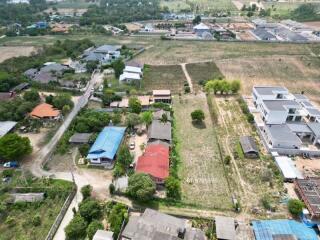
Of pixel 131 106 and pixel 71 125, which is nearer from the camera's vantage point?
pixel 71 125

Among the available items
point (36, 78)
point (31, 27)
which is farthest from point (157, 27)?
point (36, 78)

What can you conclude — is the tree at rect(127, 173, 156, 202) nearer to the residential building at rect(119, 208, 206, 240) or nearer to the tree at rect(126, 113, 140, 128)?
the residential building at rect(119, 208, 206, 240)

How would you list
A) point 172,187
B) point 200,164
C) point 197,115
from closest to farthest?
point 172,187, point 200,164, point 197,115

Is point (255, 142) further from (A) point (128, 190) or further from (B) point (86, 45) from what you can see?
(B) point (86, 45)

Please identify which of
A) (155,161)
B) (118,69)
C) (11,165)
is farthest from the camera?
(118,69)

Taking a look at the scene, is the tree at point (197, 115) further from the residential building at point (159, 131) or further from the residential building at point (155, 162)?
the residential building at point (155, 162)

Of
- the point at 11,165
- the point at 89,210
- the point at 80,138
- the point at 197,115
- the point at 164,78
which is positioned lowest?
the point at 11,165

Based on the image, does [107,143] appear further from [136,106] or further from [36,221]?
[36,221]

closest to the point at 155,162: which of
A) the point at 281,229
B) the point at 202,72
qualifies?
the point at 281,229
